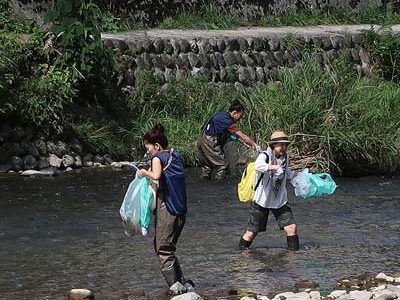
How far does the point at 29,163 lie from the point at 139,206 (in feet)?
28.9

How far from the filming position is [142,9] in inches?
1001

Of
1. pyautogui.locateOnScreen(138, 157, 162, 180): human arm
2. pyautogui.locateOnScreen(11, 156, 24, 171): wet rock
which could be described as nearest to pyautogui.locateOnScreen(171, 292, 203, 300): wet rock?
pyautogui.locateOnScreen(138, 157, 162, 180): human arm

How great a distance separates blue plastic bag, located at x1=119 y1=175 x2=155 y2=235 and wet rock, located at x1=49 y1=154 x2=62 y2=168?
8.74 meters

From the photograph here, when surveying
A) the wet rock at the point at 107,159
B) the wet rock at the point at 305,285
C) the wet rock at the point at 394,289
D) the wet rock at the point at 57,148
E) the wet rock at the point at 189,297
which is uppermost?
the wet rock at the point at 189,297

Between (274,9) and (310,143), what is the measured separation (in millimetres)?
10427

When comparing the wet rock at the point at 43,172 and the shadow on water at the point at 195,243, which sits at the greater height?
the shadow on water at the point at 195,243

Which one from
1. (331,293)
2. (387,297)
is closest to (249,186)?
(331,293)

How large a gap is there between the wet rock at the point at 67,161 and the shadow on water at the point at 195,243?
4.45 feet

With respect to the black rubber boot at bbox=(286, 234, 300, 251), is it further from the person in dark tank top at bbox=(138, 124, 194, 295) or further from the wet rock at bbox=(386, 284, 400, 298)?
the person in dark tank top at bbox=(138, 124, 194, 295)

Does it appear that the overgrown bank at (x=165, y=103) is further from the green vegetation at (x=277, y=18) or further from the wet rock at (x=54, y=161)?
the green vegetation at (x=277, y=18)

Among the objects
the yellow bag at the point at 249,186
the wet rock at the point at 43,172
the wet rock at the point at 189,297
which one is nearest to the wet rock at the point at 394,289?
the wet rock at the point at 189,297

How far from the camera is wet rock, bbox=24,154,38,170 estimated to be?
18328 millimetres

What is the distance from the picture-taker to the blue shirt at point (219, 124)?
1708 centimetres

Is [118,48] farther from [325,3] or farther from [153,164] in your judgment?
[153,164]
